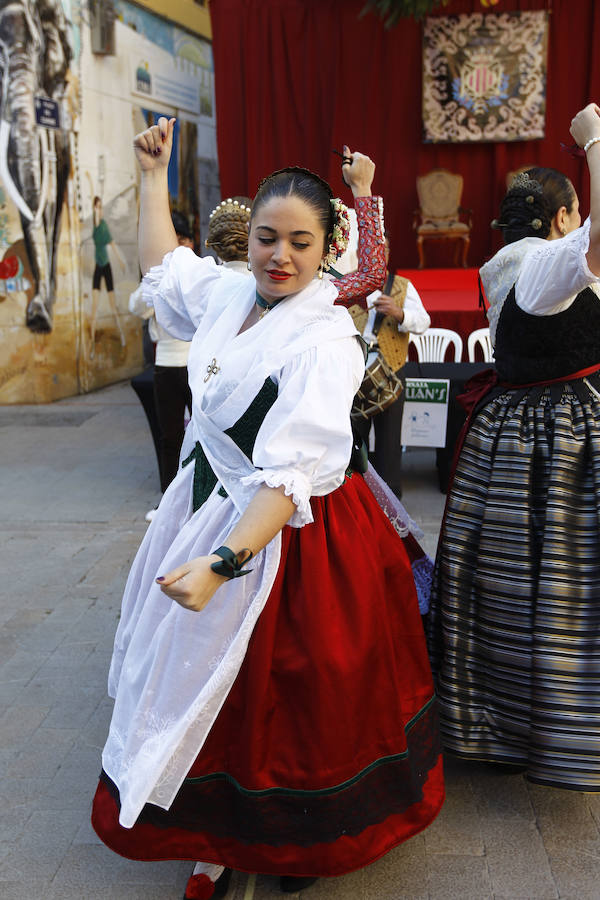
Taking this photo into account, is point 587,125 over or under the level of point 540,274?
over

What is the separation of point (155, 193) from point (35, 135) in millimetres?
6273

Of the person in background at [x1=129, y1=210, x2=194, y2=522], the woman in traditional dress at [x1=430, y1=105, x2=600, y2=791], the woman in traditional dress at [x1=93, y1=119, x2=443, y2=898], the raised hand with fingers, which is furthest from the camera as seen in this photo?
the person in background at [x1=129, y1=210, x2=194, y2=522]

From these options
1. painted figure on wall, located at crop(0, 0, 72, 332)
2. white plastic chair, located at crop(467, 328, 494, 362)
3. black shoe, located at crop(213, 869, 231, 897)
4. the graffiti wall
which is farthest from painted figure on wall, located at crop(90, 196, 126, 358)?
black shoe, located at crop(213, 869, 231, 897)

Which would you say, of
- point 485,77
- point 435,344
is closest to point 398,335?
point 435,344

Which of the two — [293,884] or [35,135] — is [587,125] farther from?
[35,135]

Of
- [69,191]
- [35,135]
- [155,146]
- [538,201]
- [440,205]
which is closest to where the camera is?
[155,146]

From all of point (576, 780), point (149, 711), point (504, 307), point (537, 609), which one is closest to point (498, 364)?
point (504, 307)

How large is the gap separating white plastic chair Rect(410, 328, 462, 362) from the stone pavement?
6.02 ft

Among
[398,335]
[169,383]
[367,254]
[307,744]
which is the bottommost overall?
[307,744]

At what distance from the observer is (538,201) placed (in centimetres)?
232

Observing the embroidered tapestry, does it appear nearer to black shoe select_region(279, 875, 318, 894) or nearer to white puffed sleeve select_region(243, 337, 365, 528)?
white puffed sleeve select_region(243, 337, 365, 528)

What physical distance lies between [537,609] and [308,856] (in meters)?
0.82

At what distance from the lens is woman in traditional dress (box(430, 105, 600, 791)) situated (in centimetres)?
212

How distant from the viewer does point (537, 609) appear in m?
2.16
